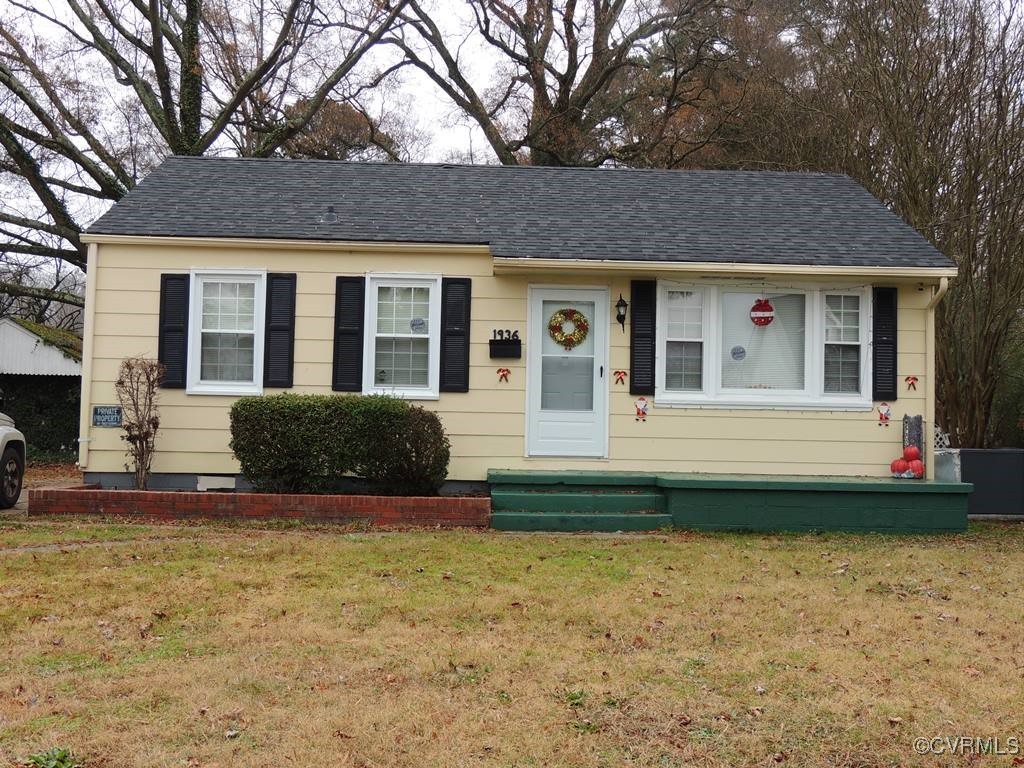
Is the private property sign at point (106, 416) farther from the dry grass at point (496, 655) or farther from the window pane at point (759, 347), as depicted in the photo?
the window pane at point (759, 347)

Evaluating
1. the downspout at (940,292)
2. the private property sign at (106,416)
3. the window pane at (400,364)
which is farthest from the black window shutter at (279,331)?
the downspout at (940,292)

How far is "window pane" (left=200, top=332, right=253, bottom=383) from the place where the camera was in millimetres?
10219

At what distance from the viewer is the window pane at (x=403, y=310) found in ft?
33.6

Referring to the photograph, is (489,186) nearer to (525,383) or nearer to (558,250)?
(558,250)

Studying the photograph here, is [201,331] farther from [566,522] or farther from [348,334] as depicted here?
[566,522]

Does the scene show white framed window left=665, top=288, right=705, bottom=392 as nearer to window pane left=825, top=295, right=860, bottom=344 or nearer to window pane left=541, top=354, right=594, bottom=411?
window pane left=541, top=354, right=594, bottom=411

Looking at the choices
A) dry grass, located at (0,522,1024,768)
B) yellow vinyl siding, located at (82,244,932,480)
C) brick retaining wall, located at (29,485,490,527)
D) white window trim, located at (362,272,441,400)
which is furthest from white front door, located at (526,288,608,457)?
dry grass, located at (0,522,1024,768)

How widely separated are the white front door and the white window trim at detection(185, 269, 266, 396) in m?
3.06

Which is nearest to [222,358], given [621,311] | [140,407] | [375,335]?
[140,407]

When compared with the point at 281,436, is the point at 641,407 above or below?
above

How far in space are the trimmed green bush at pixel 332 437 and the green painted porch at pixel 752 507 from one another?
1003 mm

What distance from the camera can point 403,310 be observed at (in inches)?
404

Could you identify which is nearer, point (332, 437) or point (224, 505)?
point (224, 505)

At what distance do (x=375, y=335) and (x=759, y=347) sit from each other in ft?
14.4
